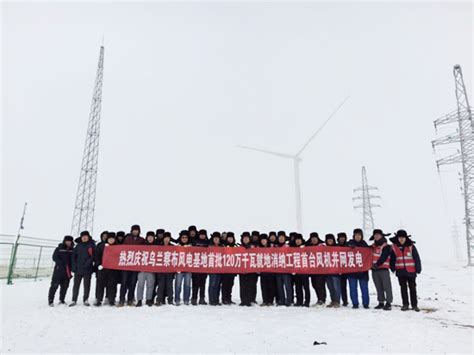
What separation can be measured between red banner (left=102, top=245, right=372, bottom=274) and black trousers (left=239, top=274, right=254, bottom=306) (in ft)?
0.62

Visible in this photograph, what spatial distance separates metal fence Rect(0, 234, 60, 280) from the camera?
14.8m

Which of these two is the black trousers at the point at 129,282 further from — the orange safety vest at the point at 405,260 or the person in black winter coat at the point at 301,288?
the orange safety vest at the point at 405,260

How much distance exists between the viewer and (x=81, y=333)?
20.5 feet

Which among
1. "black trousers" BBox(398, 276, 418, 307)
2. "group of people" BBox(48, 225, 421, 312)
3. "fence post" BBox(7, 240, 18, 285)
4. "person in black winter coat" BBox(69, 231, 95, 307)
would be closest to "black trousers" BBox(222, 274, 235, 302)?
"group of people" BBox(48, 225, 421, 312)

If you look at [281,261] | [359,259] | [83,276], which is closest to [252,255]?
[281,261]

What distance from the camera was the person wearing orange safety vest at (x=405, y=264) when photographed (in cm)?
843

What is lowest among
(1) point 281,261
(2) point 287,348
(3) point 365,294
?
(2) point 287,348

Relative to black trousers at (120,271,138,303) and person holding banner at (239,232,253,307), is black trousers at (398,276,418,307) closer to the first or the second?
person holding banner at (239,232,253,307)

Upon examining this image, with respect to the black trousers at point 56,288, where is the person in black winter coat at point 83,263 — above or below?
above

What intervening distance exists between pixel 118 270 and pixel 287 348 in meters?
5.17

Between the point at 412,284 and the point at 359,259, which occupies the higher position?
the point at 359,259

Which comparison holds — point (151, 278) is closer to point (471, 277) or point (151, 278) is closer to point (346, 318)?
point (346, 318)

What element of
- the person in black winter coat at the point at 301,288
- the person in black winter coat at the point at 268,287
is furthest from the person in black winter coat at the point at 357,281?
the person in black winter coat at the point at 268,287

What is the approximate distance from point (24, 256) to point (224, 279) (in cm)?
1155
